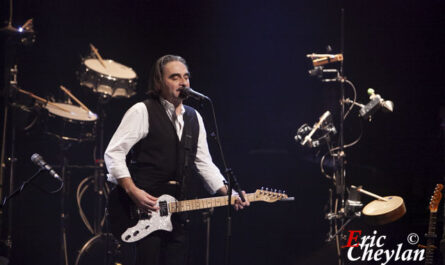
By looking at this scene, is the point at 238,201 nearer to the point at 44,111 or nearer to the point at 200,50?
the point at 44,111

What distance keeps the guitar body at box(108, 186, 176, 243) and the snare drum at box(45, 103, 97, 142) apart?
7.30 feet

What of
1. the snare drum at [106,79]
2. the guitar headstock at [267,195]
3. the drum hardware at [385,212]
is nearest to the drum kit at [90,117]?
the snare drum at [106,79]

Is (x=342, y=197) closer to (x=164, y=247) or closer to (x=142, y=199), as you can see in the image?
(x=164, y=247)

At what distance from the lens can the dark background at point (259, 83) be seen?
635cm

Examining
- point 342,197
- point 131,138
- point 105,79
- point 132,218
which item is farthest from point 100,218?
point 342,197

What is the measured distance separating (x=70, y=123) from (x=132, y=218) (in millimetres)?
2421

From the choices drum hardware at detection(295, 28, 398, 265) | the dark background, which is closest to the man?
drum hardware at detection(295, 28, 398, 265)

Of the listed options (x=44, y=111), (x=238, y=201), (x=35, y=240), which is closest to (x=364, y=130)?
(x=238, y=201)

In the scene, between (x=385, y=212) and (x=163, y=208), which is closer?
(x=163, y=208)

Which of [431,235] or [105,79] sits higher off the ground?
[105,79]

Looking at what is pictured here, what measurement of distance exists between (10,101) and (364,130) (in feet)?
14.9

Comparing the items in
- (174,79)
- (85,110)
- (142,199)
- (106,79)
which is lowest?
(142,199)

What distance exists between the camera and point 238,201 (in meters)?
3.72

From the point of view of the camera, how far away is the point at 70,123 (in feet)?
18.4
